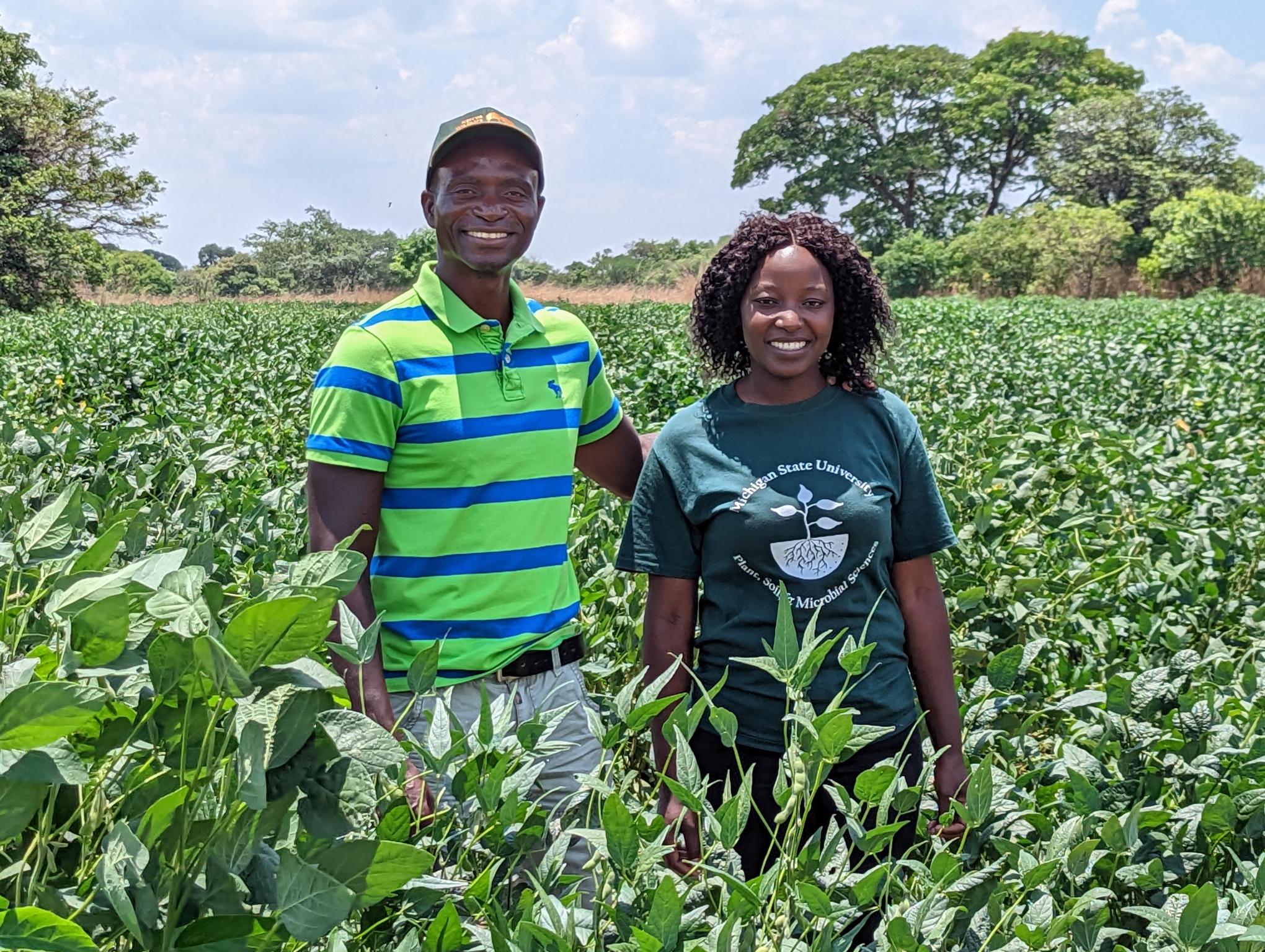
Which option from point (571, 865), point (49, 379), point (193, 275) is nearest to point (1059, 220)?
point (49, 379)

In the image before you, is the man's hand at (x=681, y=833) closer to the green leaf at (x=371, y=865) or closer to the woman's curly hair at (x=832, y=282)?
the woman's curly hair at (x=832, y=282)

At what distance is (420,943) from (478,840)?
11 centimetres

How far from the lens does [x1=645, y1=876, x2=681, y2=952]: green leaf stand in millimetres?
925

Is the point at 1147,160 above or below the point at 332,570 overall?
above

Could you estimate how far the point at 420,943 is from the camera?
105 centimetres

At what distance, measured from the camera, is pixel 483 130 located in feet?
7.05

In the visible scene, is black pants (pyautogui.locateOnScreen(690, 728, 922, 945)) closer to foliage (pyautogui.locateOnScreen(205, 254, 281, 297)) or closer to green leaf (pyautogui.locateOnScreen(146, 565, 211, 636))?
green leaf (pyautogui.locateOnScreen(146, 565, 211, 636))

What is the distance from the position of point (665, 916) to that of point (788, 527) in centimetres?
115

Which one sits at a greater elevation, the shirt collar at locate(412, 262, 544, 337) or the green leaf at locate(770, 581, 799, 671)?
the shirt collar at locate(412, 262, 544, 337)

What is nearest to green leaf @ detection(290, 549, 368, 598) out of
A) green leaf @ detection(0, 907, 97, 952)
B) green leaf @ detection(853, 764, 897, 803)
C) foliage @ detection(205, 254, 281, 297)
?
green leaf @ detection(0, 907, 97, 952)

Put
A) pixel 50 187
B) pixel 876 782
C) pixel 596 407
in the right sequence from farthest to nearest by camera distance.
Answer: pixel 50 187
pixel 596 407
pixel 876 782

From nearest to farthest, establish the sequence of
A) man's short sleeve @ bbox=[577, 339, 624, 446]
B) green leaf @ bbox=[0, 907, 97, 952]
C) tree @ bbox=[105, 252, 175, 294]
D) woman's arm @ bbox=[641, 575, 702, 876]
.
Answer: green leaf @ bbox=[0, 907, 97, 952] → woman's arm @ bbox=[641, 575, 702, 876] → man's short sleeve @ bbox=[577, 339, 624, 446] → tree @ bbox=[105, 252, 175, 294]

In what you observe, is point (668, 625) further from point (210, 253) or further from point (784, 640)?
point (210, 253)

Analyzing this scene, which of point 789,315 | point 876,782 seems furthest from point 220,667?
point 789,315
